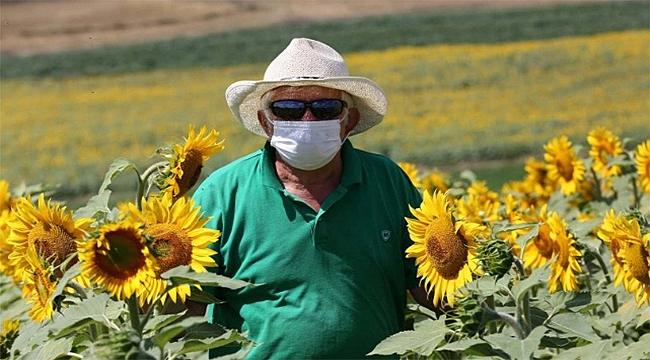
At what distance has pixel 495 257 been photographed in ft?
10.4

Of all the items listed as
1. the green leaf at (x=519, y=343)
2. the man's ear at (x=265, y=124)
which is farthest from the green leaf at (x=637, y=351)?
the man's ear at (x=265, y=124)

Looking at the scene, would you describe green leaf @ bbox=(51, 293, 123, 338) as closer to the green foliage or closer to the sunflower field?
the sunflower field

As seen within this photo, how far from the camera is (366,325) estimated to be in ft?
11.8

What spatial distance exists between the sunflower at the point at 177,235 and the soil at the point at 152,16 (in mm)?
34379

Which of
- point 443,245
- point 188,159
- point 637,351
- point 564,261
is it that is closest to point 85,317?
point 188,159

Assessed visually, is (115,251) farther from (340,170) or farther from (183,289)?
(340,170)

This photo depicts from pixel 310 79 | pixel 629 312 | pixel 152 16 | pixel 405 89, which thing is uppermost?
pixel 152 16

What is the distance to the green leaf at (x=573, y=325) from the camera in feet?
10.6

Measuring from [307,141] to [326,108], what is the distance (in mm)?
129

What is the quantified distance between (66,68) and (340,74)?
2776 centimetres

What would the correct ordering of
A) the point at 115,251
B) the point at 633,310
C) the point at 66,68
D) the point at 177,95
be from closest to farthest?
1. the point at 115,251
2. the point at 633,310
3. the point at 177,95
4. the point at 66,68

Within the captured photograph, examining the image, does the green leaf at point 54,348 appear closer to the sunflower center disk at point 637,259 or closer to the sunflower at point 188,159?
the sunflower at point 188,159

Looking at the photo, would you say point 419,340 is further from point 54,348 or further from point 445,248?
point 54,348

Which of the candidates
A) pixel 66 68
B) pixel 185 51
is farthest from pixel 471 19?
pixel 66 68
